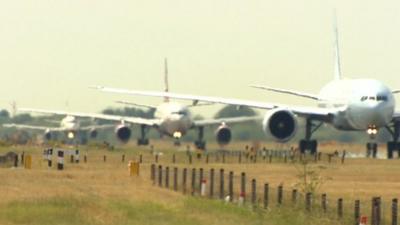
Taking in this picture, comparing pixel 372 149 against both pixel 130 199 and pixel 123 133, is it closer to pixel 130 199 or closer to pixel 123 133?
pixel 130 199

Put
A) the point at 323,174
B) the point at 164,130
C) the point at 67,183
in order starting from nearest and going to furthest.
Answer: the point at 67,183 < the point at 323,174 < the point at 164,130

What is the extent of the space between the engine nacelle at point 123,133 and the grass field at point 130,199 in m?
68.5

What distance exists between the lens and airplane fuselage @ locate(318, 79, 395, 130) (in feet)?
253

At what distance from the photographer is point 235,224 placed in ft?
97.5

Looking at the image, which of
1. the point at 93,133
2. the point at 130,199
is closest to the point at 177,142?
the point at 93,133

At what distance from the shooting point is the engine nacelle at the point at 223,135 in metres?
105

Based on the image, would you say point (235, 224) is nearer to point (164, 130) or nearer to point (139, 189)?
point (139, 189)

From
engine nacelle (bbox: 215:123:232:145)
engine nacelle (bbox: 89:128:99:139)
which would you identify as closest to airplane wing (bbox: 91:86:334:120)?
engine nacelle (bbox: 215:123:232:145)

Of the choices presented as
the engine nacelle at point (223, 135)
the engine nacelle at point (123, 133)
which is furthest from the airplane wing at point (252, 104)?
the engine nacelle at point (123, 133)

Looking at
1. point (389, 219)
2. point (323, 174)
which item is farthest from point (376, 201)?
point (323, 174)

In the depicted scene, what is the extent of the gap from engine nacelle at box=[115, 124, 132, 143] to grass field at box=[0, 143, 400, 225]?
225 ft

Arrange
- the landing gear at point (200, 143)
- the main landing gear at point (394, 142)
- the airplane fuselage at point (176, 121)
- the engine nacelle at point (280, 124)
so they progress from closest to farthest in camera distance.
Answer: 1. the engine nacelle at point (280, 124)
2. the main landing gear at point (394, 142)
3. the landing gear at point (200, 143)
4. the airplane fuselage at point (176, 121)

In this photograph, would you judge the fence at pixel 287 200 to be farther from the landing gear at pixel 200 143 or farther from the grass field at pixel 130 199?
the landing gear at pixel 200 143

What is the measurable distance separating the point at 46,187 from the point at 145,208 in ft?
30.8
